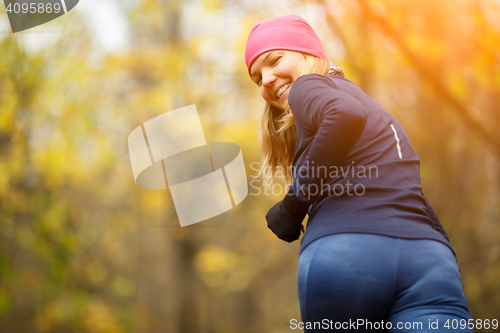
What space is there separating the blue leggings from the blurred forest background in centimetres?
253

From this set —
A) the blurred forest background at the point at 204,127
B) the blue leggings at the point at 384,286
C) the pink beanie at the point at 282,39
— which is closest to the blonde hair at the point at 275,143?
the pink beanie at the point at 282,39

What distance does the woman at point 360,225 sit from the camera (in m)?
1.17

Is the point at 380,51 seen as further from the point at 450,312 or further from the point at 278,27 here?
the point at 450,312

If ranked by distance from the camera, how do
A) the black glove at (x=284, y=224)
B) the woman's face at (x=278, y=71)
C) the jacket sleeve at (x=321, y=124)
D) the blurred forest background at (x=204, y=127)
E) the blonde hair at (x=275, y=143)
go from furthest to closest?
1. the blurred forest background at (x=204, y=127)
2. the blonde hair at (x=275, y=143)
3. the woman's face at (x=278, y=71)
4. the black glove at (x=284, y=224)
5. the jacket sleeve at (x=321, y=124)

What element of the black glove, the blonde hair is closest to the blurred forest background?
the blonde hair

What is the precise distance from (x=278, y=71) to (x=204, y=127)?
7.67 meters

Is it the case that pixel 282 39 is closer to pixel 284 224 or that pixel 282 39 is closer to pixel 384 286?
pixel 284 224

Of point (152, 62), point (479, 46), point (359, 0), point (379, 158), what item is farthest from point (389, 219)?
point (152, 62)

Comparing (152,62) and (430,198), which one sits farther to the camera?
(152,62)

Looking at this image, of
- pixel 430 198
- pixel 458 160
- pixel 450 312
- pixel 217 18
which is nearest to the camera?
pixel 450 312

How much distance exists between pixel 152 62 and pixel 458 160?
6630 millimetres

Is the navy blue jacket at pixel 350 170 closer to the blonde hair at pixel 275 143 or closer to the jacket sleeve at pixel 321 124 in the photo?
the jacket sleeve at pixel 321 124

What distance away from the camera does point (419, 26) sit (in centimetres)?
522

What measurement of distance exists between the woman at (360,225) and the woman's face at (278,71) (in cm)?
23
